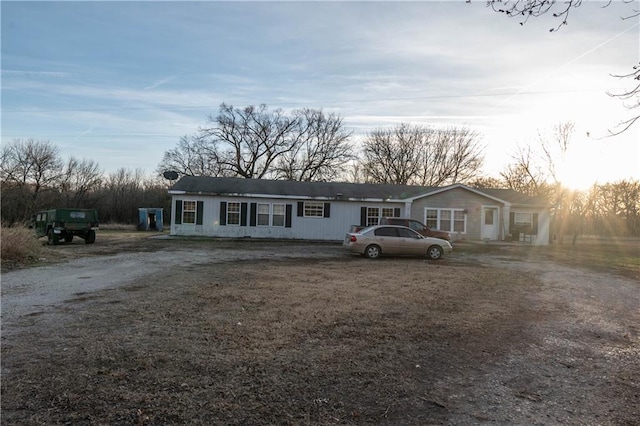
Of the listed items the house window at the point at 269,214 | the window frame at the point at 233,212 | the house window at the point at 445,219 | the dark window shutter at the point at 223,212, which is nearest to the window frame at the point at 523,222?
the house window at the point at 445,219

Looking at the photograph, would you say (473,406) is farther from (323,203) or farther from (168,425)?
(323,203)

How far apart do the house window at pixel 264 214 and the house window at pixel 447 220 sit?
33.2 feet

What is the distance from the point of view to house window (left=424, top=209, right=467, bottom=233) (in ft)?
91.5

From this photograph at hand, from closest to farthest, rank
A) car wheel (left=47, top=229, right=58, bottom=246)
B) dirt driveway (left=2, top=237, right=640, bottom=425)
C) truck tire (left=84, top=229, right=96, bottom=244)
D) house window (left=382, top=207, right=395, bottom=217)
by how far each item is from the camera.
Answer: dirt driveway (left=2, top=237, right=640, bottom=425), car wheel (left=47, top=229, right=58, bottom=246), truck tire (left=84, top=229, right=96, bottom=244), house window (left=382, top=207, right=395, bottom=217)

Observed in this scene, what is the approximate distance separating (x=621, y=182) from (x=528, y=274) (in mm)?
46249

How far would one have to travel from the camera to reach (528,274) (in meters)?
13.3

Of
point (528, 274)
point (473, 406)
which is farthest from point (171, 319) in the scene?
point (528, 274)

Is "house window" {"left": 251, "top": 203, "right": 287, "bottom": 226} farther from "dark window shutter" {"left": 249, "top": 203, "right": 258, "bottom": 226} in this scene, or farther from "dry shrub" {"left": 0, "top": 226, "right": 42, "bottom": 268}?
"dry shrub" {"left": 0, "top": 226, "right": 42, "bottom": 268}

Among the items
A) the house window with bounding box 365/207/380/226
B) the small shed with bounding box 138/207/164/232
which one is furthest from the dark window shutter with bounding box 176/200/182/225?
the small shed with bounding box 138/207/164/232

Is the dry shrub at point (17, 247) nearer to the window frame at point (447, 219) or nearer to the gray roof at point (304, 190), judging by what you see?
the gray roof at point (304, 190)

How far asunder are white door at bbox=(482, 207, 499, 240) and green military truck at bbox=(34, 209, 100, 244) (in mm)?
23089

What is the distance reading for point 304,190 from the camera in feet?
92.4

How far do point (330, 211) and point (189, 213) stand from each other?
342 inches

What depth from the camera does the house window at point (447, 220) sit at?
2789 centimetres
